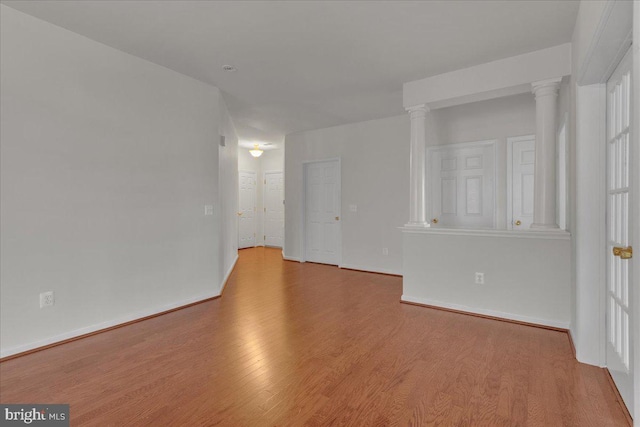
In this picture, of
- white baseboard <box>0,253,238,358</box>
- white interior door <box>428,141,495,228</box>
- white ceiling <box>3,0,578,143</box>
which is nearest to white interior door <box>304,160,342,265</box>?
white interior door <box>428,141,495,228</box>

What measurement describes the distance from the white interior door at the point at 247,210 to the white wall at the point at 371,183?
8.72ft

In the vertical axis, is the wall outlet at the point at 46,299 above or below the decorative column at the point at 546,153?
below

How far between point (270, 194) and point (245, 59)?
5.60m

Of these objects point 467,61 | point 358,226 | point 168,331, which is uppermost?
point 467,61

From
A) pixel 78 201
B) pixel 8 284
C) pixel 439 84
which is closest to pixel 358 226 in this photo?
pixel 439 84

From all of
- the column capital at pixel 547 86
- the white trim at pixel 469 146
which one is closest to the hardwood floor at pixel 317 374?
the white trim at pixel 469 146

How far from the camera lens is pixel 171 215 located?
3709 mm

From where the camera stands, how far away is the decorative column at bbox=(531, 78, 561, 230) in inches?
127

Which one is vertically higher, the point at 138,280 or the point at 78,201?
the point at 78,201

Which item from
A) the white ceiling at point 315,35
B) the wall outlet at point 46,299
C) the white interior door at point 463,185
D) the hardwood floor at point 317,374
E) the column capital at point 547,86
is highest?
the white ceiling at point 315,35

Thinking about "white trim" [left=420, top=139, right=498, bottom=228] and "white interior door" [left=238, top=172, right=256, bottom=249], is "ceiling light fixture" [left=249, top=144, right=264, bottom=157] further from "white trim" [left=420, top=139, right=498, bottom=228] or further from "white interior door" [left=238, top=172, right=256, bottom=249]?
"white trim" [left=420, top=139, right=498, bottom=228]

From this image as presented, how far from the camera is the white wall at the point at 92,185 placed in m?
2.56

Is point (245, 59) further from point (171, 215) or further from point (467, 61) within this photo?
point (467, 61)

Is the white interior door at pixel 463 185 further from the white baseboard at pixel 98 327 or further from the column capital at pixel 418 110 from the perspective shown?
the white baseboard at pixel 98 327
